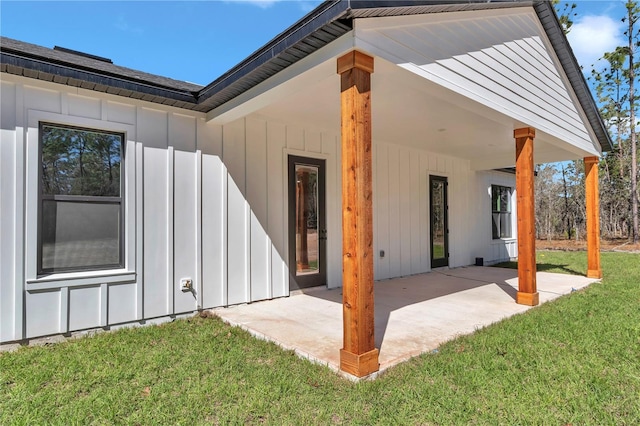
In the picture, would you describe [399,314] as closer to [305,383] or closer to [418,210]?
[305,383]

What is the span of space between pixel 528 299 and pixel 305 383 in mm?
3709

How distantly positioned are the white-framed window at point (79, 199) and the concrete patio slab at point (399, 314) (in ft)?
5.13

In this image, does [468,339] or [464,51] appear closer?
[468,339]

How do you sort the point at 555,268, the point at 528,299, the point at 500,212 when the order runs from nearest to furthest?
the point at 528,299 < the point at 555,268 < the point at 500,212

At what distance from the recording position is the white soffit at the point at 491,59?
120 inches

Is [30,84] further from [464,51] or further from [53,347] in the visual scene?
[464,51]

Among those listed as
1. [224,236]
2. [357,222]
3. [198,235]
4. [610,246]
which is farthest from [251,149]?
[610,246]

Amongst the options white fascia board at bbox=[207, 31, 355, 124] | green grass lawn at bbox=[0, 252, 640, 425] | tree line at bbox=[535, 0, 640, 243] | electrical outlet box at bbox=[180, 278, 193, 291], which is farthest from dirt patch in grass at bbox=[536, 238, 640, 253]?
electrical outlet box at bbox=[180, 278, 193, 291]

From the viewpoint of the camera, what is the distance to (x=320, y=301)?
498 centimetres

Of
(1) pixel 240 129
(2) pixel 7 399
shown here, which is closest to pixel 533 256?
(1) pixel 240 129

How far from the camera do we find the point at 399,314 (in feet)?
14.0

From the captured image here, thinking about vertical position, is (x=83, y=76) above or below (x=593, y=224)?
above

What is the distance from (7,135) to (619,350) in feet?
19.4

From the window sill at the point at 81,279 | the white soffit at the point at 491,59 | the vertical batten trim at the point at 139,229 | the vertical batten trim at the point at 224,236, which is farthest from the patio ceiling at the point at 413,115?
the window sill at the point at 81,279
